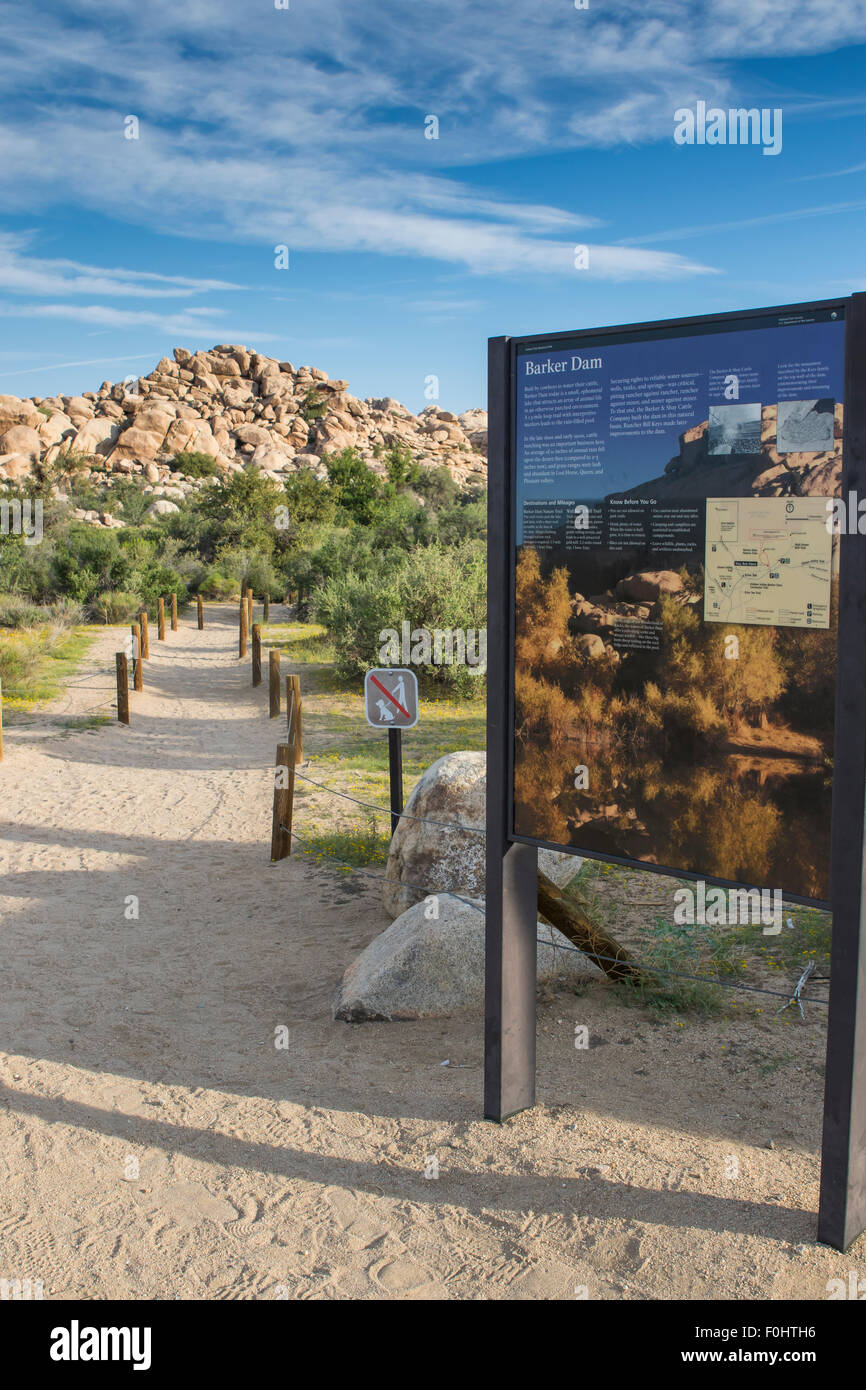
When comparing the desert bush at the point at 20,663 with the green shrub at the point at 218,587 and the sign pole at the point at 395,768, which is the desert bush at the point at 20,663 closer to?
the sign pole at the point at 395,768

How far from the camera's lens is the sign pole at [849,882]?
2.86 metres

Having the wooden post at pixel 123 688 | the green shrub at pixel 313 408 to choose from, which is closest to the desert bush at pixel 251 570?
the wooden post at pixel 123 688

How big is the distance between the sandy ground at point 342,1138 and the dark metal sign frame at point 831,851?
25 centimetres

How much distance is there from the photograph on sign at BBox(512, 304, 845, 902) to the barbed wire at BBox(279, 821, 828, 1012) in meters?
0.62

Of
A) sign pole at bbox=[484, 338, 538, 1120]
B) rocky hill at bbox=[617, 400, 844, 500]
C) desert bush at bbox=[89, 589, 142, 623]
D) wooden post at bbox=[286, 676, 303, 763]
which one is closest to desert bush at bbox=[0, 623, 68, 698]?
desert bush at bbox=[89, 589, 142, 623]

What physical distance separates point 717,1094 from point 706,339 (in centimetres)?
300

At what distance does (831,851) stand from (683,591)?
893 mm

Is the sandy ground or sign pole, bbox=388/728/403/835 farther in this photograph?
sign pole, bbox=388/728/403/835

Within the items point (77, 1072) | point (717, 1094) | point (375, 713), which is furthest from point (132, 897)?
point (717, 1094)

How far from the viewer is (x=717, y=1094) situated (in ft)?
14.3

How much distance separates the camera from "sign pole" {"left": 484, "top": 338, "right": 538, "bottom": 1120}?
3729mm

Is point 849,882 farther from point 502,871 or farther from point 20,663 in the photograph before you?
point 20,663

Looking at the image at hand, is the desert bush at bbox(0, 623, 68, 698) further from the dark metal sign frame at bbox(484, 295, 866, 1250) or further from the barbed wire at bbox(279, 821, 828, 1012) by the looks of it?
the dark metal sign frame at bbox(484, 295, 866, 1250)

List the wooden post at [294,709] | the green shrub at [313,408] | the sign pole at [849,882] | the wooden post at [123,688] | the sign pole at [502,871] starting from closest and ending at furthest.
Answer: the sign pole at [849,882] < the sign pole at [502,871] < the wooden post at [294,709] < the wooden post at [123,688] < the green shrub at [313,408]
